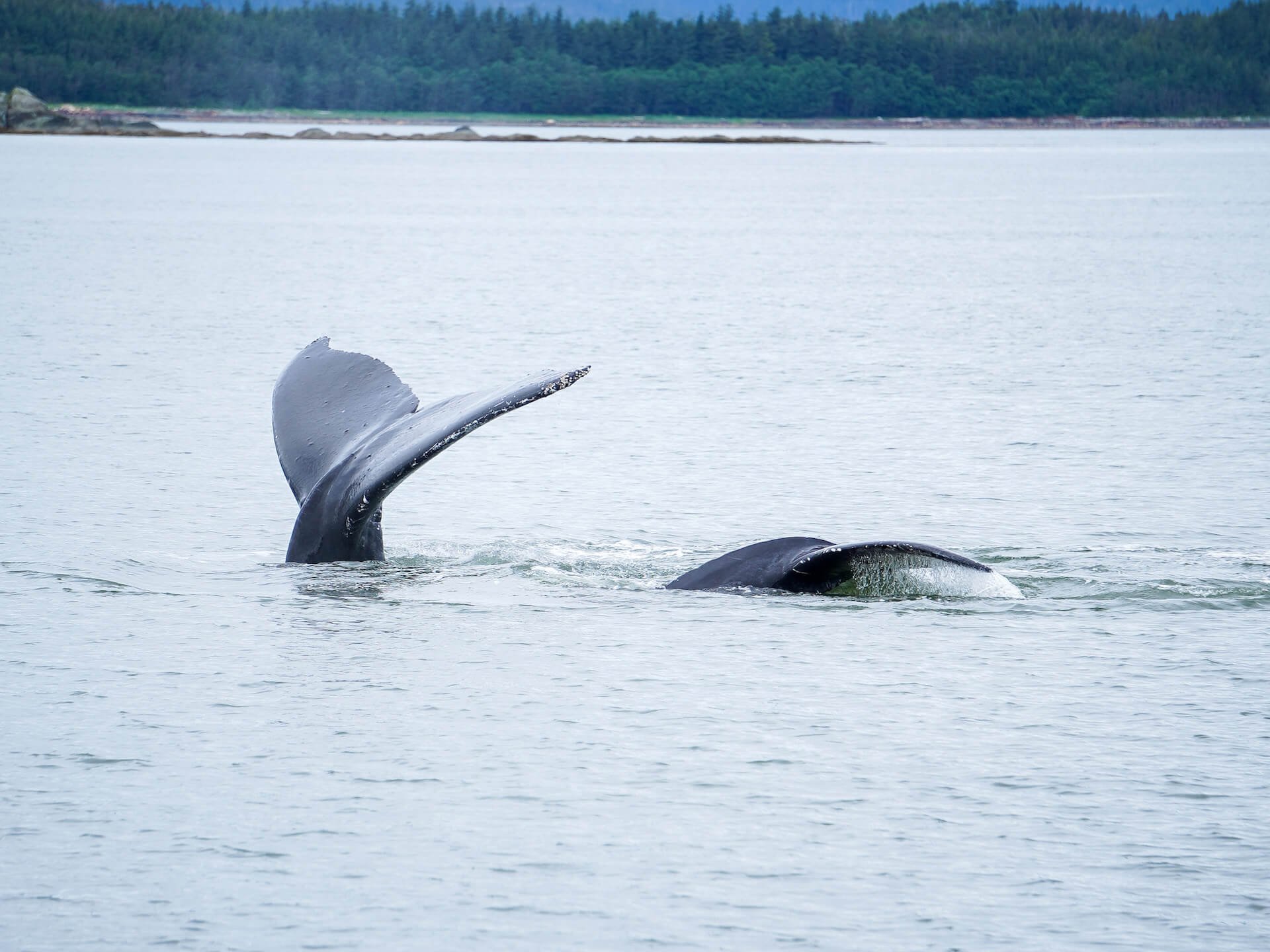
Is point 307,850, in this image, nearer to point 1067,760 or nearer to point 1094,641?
point 1067,760

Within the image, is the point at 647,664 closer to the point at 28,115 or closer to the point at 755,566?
the point at 755,566

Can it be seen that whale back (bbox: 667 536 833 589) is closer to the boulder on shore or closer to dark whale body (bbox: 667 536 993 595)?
dark whale body (bbox: 667 536 993 595)

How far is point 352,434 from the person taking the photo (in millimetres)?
9516

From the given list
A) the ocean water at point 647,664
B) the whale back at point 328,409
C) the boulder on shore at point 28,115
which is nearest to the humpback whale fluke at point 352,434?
the whale back at point 328,409

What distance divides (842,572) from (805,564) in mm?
499

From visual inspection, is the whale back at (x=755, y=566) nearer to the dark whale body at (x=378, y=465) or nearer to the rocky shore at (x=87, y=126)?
the dark whale body at (x=378, y=465)

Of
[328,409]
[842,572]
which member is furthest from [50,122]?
[842,572]

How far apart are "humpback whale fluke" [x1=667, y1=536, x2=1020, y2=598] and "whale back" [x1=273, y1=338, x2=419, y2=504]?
1938mm

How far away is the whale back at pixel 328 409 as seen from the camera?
31.1 ft

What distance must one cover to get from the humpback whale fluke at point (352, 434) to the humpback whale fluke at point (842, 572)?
1.60 m

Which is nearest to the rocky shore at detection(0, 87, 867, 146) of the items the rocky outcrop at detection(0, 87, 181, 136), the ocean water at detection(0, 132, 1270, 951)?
the rocky outcrop at detection(0, 87, 181, 136)

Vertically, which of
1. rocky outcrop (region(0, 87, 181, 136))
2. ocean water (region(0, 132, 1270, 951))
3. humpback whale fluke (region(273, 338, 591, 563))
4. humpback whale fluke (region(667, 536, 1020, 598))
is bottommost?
ocean water (region(0, 132, 1270, 951))

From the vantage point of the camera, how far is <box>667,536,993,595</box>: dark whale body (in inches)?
348

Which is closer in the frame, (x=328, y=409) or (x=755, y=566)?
(x=328, y=409)
